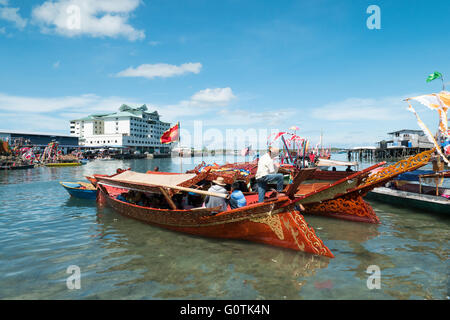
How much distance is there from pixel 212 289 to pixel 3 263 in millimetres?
5546

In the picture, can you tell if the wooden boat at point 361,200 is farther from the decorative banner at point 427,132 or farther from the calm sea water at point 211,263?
the decorative banner at point 427,132

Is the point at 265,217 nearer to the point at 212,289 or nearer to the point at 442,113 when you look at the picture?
the point at 212,289

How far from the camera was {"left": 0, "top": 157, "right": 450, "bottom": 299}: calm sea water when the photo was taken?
4.90m

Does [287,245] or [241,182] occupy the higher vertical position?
[241,182]

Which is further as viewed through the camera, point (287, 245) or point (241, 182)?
point (241, 182)

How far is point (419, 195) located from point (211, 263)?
10923mm

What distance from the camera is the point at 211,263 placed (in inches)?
242

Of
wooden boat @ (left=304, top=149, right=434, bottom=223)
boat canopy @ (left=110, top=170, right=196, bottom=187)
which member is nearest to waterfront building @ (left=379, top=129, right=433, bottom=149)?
wooden boat @ (left=304, top=149, right=434, bottom=223)

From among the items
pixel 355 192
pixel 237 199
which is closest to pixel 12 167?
pixel 237 199

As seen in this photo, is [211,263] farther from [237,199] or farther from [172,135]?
[172,135]

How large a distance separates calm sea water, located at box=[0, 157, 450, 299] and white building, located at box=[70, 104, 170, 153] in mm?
87322
